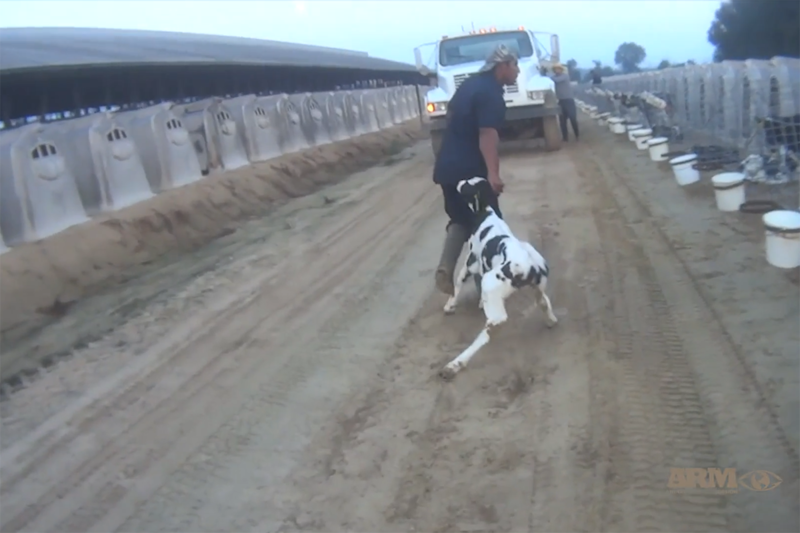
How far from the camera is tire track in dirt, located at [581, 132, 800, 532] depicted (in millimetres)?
3477

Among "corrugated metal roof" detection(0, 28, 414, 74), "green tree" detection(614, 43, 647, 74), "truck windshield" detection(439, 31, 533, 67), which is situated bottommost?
"green tree" detection(614, 43, 647, 74)

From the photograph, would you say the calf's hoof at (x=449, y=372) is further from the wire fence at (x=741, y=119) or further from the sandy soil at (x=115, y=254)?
the wire fence at (x=741, y=119)

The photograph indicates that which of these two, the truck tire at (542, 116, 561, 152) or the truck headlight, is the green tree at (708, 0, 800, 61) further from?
the truck headlight

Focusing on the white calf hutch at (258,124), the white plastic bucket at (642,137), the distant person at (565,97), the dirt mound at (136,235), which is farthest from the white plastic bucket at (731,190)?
the distant person at (565,97)

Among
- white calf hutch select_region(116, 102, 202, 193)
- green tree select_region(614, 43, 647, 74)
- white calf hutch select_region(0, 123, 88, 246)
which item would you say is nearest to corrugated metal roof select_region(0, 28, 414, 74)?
white calf hutch select_region(116, 102, 202, 193)

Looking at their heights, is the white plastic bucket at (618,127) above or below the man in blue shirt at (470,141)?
below

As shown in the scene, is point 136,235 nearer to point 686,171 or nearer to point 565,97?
point 686,171

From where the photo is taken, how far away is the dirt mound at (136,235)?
314 inches

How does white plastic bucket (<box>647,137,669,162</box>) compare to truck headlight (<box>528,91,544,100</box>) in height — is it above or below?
below

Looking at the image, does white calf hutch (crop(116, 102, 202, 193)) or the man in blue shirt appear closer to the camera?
the man in blue shirt

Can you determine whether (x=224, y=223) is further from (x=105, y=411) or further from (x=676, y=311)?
(x=676, y=311)

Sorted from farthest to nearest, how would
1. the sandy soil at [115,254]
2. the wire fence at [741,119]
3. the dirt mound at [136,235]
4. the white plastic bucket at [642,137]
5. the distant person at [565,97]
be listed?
the distant person at [565,97]
the white plastic bucket at [642,137]
the wire fence at [741,119]
the dirt mound at [136,235]
the sandy soil at [115,254]

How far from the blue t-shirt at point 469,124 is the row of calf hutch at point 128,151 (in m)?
4.91

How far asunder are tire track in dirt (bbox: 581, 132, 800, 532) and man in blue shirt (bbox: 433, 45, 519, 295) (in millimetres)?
1407
